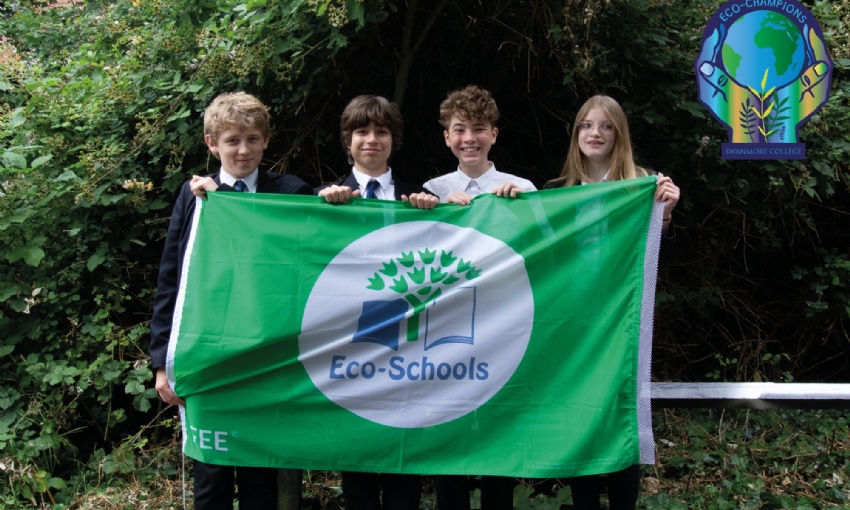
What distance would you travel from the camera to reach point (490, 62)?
4.71 m

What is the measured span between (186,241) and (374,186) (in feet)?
2.49

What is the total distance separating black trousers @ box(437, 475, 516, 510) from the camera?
9.88 feet

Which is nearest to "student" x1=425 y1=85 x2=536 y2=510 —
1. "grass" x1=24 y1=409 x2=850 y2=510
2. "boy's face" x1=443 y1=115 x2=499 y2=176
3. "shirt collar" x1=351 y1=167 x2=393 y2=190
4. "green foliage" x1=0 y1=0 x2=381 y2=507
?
"boy's face" x1=443 y1=115 x2=499 y2=176

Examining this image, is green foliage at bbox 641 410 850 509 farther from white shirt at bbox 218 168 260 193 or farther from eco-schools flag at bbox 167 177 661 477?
white shirt at bbox 218 168 260 193

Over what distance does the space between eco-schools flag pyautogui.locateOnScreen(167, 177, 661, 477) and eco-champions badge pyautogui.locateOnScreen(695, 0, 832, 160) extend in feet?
5.40

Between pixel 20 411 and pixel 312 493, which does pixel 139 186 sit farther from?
pixel 312 493

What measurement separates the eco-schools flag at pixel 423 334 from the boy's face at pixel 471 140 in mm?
274

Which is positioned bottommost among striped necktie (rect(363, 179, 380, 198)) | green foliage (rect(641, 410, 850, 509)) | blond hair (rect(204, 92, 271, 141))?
green foliage (rect(641, 410, 850, 509))

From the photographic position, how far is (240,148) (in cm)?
302

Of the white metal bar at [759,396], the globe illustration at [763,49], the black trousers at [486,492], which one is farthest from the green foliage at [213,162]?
the black trousers at [486,492]

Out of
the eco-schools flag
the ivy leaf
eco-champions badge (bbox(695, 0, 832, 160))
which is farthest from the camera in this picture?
eco-champions badge (bbox(695, 0, 832, 160))

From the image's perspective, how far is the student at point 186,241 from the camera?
9.62 ft

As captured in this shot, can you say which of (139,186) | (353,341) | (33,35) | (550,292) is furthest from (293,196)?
(33,35)

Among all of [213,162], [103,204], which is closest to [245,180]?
[213,162]
